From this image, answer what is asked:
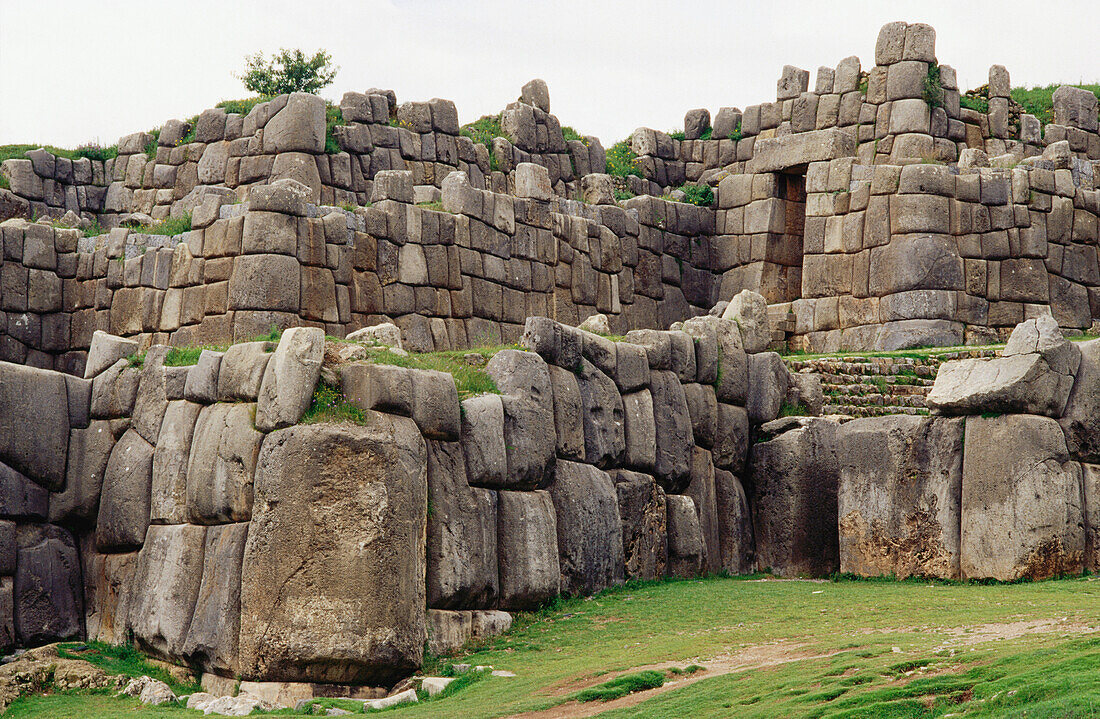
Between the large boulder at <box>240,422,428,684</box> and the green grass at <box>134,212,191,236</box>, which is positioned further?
the green grass at <box>134,212,191,236</box>

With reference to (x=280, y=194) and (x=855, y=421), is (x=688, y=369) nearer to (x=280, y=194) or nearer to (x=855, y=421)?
(x=855, y=421)

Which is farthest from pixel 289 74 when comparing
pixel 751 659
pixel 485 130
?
pixel 751 659

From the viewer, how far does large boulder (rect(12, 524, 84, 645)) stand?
16000 millimetres

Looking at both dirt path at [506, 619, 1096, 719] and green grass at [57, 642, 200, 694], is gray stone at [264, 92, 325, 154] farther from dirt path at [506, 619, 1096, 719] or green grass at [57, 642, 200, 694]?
dirt path at [506, 619, 1096, 719]

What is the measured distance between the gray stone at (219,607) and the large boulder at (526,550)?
314cm

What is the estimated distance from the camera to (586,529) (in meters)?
17.8

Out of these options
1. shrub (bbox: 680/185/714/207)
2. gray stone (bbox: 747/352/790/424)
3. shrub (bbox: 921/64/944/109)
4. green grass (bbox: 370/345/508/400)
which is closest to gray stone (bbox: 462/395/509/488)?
green grass (bbox: 370/345/508/400)

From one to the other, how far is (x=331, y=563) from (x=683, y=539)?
709 centimetres

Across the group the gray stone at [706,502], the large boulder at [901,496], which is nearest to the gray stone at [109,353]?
the gray stone at [706,502]

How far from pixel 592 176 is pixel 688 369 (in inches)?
427

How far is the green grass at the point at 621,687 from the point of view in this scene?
12047 millimetres

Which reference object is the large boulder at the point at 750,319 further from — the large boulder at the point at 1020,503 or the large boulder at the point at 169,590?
the large boulder at the point at 169,590

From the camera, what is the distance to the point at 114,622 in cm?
1641

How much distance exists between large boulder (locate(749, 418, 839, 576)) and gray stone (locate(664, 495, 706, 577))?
4.90 feet
